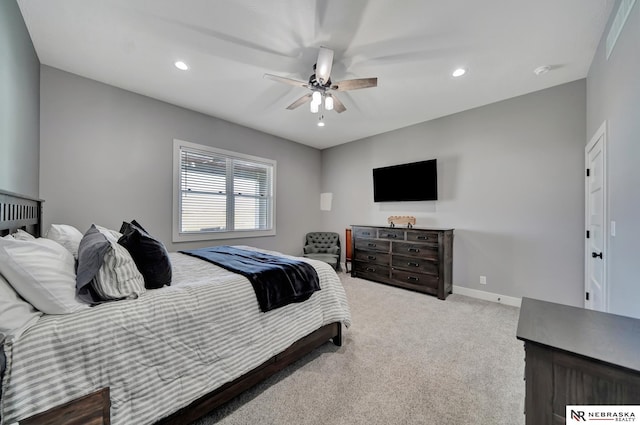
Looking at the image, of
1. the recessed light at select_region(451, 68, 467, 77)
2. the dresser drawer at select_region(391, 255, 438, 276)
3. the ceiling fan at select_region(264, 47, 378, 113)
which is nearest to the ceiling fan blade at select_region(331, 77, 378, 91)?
the ceiling fan at select_region(264, 47, 378, 113)

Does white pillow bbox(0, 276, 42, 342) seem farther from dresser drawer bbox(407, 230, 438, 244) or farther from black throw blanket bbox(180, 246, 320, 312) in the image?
dresser drawer bbox(407, 230, 438, 244)

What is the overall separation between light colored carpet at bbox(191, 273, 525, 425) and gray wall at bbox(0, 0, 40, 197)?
241 cm

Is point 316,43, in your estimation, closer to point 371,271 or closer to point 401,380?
point 401,380

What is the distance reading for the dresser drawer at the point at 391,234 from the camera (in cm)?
404

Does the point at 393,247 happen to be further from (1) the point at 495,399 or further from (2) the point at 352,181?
(1) the point at 495,399

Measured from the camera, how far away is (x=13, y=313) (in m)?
1.01

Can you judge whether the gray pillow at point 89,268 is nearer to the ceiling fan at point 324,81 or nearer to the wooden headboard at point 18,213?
the wooden headboard at point 18,213

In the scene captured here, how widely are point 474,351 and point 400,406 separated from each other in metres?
1.11

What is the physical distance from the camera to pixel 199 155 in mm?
3879

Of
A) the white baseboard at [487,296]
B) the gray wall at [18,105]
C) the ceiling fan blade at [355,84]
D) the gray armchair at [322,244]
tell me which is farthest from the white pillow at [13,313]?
the white baseboard at [487,296]

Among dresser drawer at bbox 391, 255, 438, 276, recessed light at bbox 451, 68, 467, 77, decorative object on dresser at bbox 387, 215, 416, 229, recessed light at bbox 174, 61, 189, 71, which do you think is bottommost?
dresser drawer at bbox 391, 255, 438, 276

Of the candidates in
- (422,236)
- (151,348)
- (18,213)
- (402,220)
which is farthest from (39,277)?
(402,220)

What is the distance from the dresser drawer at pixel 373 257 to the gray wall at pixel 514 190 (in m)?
0.92

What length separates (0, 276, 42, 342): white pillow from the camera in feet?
3.15
